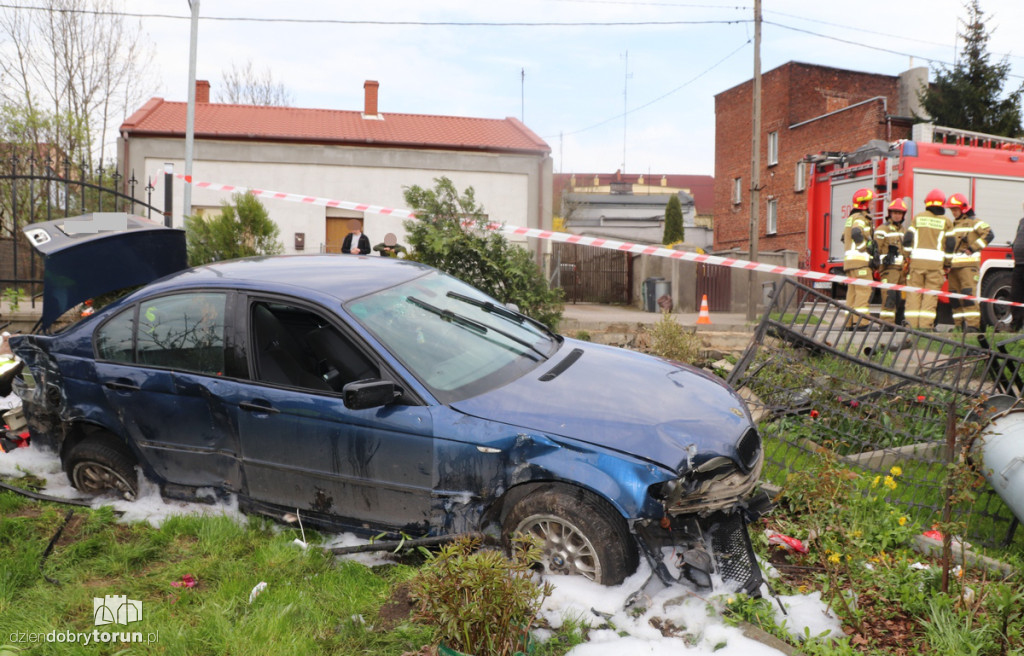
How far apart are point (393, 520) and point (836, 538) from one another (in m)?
2.16

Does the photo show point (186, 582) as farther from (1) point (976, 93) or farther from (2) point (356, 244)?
(1) point (976, 93)

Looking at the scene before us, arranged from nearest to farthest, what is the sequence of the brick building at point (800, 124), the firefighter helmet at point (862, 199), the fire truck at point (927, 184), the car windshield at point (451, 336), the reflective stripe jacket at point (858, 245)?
the car windshield at point (451, 336) → the reflective stripe jacket at point (858, 245) → the firefighter helmet at point (862, 199) → the fire truck at point (927, 184) → the brick building at point (800, 124)

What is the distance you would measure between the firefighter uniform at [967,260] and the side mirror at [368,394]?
8.97m

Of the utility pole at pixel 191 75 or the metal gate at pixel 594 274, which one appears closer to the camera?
the utility pole at pixel 191 75

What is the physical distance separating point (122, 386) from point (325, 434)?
128 cm

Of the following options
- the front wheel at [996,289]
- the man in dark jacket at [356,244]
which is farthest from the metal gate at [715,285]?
the man in dark jacket at [356,244]

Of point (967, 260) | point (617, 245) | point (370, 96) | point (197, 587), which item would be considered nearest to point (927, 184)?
point (967, 260)

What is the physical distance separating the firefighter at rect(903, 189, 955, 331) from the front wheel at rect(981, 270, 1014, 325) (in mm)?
1817

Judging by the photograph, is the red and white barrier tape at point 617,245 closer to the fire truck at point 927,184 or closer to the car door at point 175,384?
the car door at point 175,384

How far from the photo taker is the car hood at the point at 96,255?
15.5ft

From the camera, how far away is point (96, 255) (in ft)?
16.0

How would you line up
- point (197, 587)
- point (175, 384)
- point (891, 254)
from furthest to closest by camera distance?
point (891, 254), point (175, 384), point (197, 587)

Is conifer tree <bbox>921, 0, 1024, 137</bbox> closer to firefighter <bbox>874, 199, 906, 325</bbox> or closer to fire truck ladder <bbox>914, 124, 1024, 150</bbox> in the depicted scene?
fire truck ladder <bbox>914, 124, 1024, 150</bbox>

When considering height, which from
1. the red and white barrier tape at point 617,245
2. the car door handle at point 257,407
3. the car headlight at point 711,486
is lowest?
the car headlight at point 711,486
